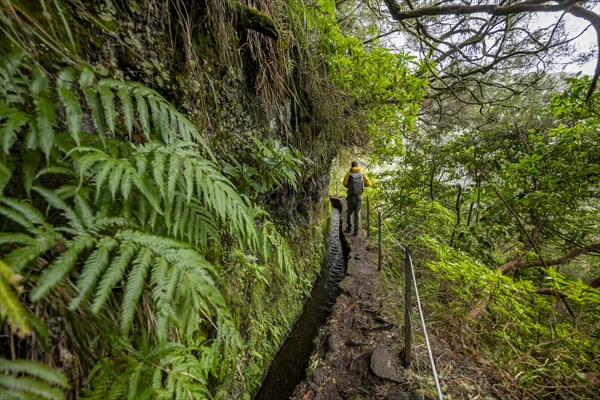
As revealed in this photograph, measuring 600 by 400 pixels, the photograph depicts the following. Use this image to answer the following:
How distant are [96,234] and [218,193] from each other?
0.58 meters

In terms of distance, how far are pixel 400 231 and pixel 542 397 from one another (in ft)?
12.7

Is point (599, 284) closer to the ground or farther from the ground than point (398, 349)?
farther from the ground

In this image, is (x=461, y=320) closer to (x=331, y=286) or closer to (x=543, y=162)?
(x=331, y=286)

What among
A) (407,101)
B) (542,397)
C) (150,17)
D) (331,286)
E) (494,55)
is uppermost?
(494,55)

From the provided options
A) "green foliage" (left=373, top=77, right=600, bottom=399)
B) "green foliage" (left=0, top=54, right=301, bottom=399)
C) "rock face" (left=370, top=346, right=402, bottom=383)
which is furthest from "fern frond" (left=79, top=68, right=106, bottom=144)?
"green foliage" (left=373, top=77, right=600, bottom=399)

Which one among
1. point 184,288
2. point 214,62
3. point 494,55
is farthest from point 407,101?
point 184,288

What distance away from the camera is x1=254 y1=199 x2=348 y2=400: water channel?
285 cm

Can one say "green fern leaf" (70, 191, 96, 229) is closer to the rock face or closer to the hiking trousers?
the rock face

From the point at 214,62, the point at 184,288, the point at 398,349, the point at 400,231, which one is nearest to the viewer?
the point at 184,288

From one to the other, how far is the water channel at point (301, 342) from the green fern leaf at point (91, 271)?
2690 mm

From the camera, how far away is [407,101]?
4188 mm

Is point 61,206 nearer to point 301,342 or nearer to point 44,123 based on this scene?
point 44,123

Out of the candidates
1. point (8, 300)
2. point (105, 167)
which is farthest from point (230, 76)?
point (8, 300)

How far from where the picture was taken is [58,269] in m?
0.81
